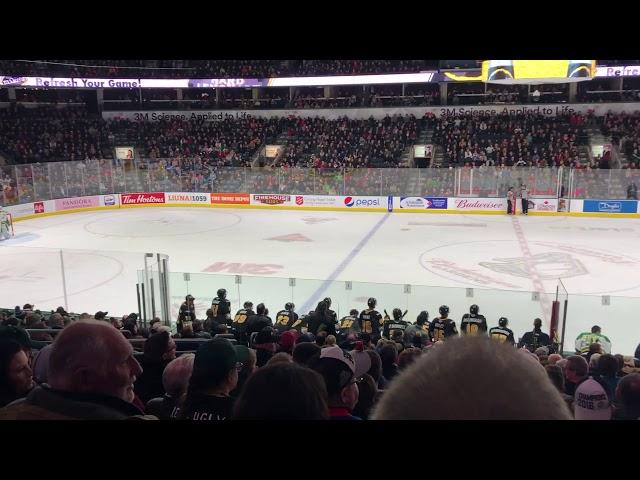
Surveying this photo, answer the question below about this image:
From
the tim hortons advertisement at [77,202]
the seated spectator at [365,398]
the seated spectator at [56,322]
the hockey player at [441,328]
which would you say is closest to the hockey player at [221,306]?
the seated spectator at [56,322]

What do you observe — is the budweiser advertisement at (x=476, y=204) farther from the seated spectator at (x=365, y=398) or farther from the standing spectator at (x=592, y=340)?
the seated spectator at (x=365, y=398)

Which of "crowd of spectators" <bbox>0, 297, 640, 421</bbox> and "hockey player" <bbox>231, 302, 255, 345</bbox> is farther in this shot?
"hockey player" <bbox>231, 302, 255, 345</bbox>

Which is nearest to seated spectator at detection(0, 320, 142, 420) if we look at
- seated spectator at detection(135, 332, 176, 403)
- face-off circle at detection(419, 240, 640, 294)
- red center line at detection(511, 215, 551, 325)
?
seated spectator at detection(135, 332, 176, 403)

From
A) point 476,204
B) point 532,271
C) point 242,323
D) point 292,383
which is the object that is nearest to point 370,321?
point 242,323

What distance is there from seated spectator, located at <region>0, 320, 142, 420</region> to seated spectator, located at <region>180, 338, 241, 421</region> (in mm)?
235

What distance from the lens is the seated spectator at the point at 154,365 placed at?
155 inches

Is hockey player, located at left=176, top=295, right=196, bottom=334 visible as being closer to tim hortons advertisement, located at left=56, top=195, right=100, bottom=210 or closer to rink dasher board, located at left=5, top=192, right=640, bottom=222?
rink dasher board, located at left=5, top=192, right=640, bottom=222

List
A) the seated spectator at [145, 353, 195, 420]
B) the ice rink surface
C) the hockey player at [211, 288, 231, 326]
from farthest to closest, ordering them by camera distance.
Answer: the hockey player at [211, 288, 231, 326]
the ice rink surface
the seated spectator at [145, 353, 195, 420]

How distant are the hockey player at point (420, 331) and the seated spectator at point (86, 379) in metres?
5.06

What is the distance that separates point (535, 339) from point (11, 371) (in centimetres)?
682

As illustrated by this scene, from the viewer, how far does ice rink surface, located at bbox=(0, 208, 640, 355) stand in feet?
28.8
